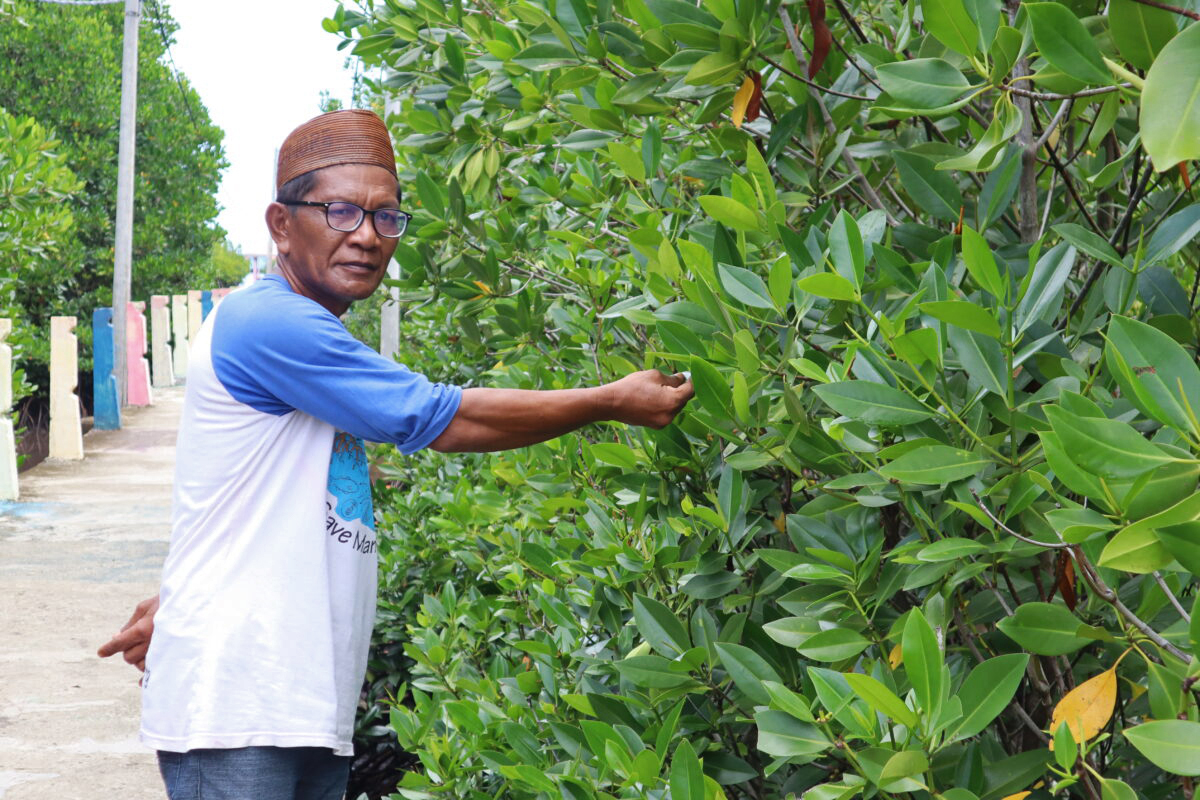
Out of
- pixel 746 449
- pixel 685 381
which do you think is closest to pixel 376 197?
pixel 685 381

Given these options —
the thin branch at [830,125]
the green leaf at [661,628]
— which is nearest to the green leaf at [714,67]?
the thin branch at [830,125]

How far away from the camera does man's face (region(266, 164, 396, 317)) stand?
2.45 metres

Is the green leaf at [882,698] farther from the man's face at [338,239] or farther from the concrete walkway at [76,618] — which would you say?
the concrete walkway at [76,618]

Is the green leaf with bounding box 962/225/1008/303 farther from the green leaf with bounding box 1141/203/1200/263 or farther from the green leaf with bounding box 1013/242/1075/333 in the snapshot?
the green leaf with bounding box 1141/203/1200/263

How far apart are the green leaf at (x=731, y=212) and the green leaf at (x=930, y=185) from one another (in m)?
0.21

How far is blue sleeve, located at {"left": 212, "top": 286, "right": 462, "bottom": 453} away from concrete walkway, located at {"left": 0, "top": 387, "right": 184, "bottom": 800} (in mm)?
3122

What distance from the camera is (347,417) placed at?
222 centimetres

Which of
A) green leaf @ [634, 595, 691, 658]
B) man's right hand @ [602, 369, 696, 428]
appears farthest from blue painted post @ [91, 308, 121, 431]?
green leaf @ [634, 595, 691, 658]

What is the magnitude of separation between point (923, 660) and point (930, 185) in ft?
2.37

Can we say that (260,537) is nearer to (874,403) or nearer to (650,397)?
(650,397)

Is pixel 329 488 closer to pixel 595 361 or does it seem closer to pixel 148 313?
pixel 595 361

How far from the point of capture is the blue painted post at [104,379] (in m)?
15.8

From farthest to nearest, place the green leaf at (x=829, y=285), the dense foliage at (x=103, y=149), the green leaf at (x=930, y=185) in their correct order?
the dense foliage at (x=103, y=149) < the green leaf at (x=930, y=185) < the green leaf at (x=829, y=285)

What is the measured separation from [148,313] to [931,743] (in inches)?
989
